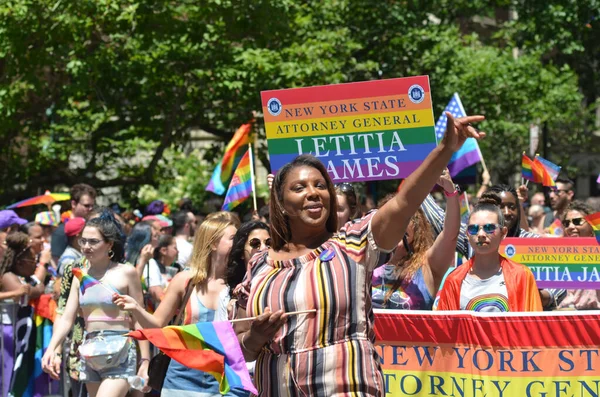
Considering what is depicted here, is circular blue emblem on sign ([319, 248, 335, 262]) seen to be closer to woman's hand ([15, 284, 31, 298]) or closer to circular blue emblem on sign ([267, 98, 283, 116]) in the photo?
circular blue emblem on sign ([267, 98, 283, 116])

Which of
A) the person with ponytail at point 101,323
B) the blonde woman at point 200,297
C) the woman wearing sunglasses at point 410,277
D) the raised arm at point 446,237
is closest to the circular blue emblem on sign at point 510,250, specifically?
the woman wearing sunglasses at point 410,277

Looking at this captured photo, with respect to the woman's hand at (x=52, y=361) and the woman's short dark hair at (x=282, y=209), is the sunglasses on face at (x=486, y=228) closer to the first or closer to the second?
the woman's short dark hair at (x=282, y=209)

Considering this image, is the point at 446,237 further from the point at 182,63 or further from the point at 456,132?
the point at 182,63

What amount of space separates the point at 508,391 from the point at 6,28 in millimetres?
11084

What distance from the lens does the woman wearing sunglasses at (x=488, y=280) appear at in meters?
5.71

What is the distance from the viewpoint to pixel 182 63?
1616cm

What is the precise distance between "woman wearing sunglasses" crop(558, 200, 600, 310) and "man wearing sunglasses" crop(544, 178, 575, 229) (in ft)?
8.31

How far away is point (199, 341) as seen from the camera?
3953 mm

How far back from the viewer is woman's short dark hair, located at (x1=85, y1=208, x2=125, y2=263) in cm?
684

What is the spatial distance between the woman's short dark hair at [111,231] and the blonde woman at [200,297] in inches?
29.5

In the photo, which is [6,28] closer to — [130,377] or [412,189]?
[130,377]

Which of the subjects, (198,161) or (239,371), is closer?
(239,371)

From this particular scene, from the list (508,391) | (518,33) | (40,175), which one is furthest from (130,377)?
(518,33)

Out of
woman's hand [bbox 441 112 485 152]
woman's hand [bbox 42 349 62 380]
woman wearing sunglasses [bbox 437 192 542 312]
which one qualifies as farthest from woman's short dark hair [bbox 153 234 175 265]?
woman's hand [bbox 441 112 485 152]
